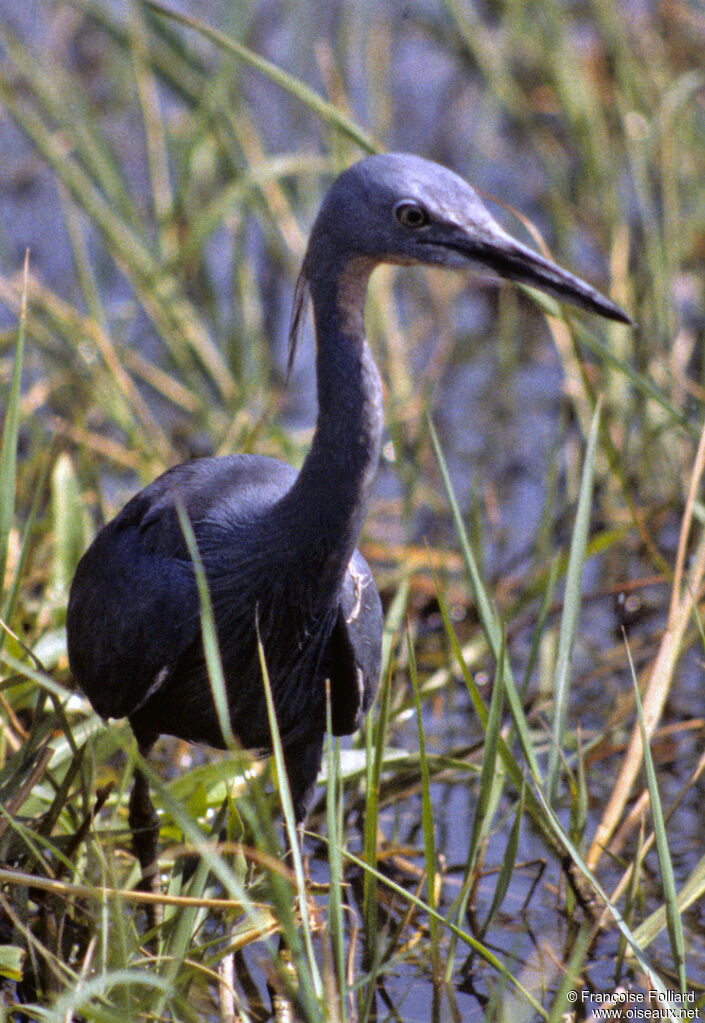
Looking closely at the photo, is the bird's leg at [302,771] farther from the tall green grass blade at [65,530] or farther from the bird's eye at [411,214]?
the bird's eye at [411,214]

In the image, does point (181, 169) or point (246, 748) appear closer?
point (246, 748)

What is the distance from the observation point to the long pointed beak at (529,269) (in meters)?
2.27

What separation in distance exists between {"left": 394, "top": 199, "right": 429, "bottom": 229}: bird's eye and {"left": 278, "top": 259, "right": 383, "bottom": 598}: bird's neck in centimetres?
10

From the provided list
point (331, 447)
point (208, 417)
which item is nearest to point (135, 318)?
point (208, 417)

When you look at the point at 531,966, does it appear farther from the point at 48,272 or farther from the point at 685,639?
the point at 48,272

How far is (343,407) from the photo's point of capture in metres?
2.32

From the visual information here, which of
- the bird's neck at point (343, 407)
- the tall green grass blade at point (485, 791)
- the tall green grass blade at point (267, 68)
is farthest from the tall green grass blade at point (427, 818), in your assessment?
the tall green grass blade at point (267, 68)

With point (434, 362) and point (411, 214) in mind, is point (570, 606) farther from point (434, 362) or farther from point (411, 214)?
point (434, 362)

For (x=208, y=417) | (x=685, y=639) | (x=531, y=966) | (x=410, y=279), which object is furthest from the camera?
(x=410, y=279)

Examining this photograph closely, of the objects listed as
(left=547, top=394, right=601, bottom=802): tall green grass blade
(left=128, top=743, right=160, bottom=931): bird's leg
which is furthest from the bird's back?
(left=547, top=394, right=601, bottom=802): tall green grass blade

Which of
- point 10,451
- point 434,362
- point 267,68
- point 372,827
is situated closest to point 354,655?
point 372,827

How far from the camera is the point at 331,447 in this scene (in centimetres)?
233

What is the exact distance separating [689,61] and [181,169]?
285 cm

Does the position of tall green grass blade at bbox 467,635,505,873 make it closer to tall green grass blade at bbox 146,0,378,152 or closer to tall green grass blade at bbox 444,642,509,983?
tall green grass blade at bbox 444,642,509,983
